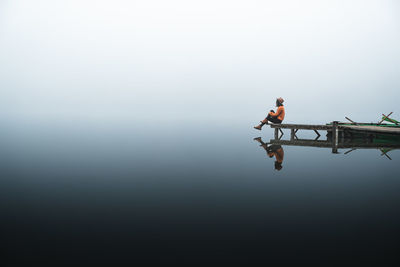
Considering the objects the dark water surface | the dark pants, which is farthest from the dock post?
the dark water surface

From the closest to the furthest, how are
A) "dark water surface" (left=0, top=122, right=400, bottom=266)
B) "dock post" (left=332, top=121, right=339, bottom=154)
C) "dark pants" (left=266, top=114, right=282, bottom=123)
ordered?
1. "dark water surface" (left=0, top=122, right=400, bottom=266)
2. "dock post" (left=332, top=121, right=339, bottom=154)
3. "dark pants" (left=266, top=114, right=282, bottom=123)

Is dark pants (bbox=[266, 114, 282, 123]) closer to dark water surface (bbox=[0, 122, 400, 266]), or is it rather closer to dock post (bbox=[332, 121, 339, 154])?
dock post (bbox=[332, 121, 339, 154])

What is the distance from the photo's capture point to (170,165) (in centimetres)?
1772

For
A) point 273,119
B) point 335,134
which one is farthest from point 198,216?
point 273,119

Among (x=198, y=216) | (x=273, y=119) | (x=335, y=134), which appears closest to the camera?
(x=198, y=216)

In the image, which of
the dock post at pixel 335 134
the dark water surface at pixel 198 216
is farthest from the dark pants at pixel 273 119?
the dark water surface at pixel 198 216

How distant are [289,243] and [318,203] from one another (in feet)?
11.8

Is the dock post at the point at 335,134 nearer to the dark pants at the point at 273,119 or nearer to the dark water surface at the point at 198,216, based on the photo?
the dark pants at the point at 273,119

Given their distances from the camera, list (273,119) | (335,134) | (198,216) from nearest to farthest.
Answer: (198,216)
(335,134)
(273,119)

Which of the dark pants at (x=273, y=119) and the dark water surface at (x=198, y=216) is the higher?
the dark pants at (x=273, y=119)

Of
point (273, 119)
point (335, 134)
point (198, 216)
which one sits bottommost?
point (198, 216)

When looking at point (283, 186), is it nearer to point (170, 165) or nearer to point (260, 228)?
point (260, 228)

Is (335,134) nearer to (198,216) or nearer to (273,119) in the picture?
(273,119)

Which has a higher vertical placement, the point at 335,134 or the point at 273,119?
the point at 273,119
